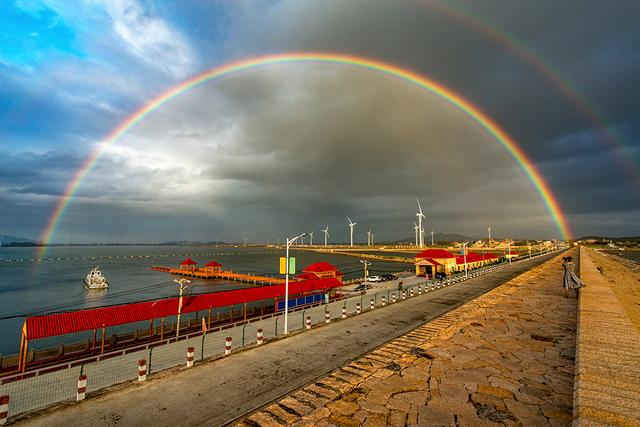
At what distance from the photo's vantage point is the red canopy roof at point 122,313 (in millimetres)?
24562

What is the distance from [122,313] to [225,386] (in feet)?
66.4

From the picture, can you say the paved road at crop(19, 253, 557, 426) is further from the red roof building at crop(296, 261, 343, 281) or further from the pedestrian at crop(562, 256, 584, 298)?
the red roof building at crop(296, 261, 343, 281)

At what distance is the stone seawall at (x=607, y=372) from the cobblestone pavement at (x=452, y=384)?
1.57 metres

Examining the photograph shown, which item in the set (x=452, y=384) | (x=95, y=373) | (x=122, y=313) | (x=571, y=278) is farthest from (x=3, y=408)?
(x=571, y=278)

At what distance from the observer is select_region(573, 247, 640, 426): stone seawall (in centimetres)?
720

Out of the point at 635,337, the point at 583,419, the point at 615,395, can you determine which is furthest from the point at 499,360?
the point at 583,419

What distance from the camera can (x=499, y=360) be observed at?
1446cm

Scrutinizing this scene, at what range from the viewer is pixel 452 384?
1209cm

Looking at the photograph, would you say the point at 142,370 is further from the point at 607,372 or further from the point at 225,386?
the point at 607,372

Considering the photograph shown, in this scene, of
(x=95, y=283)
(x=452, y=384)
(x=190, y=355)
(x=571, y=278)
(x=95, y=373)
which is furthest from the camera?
(x=95, y=283)

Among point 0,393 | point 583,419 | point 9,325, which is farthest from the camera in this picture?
point 9,325

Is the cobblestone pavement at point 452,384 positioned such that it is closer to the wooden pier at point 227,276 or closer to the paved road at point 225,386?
the paved road at point 225,386

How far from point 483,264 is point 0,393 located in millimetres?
106871

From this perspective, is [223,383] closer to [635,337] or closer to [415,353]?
[415,353]
